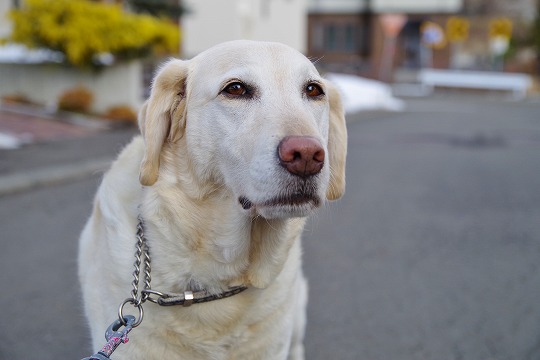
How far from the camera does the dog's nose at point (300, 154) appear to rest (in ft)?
7.14

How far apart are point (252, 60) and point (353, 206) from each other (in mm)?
5167

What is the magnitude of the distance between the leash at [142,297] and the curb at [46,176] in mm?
5030

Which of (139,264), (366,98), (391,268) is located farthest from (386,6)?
(139,264)

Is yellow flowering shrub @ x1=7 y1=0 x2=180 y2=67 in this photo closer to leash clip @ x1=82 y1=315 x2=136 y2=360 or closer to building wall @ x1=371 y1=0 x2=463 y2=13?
leash clip @ x1=82 y1=315 x2=136 y2=360

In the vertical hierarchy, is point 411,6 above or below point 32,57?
above

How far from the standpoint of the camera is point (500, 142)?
1406 centimetres

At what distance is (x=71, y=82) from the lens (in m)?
15.4

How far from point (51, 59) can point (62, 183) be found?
8374mm

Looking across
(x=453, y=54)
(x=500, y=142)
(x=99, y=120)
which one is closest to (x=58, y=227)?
(x=99, y=120)

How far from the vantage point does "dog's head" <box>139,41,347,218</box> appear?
7.37ft

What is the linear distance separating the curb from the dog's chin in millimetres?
5367

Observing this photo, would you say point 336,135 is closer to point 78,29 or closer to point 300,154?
point 300,154

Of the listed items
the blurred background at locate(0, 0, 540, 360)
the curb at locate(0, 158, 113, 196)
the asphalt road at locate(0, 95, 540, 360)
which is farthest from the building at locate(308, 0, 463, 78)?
the asphalt road at locate(0, 95, 540, 360)

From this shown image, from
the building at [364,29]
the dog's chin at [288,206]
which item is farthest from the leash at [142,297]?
the building at [364,29]
